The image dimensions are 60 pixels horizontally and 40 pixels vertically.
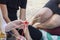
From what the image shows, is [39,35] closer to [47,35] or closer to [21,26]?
[47,35]

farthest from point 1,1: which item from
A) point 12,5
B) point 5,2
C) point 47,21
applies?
point 47,21

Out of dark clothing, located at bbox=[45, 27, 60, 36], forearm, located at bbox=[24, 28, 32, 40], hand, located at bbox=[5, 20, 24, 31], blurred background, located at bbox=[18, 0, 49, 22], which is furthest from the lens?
blurred background, located at bbox=[18, 0, 49, 22]

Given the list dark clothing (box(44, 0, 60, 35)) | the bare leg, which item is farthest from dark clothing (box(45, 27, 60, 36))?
the bare leg

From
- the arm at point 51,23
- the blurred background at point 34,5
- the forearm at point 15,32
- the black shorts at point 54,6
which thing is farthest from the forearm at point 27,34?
the blurred background at point 34,5

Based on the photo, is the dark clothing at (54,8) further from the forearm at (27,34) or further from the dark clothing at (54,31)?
the forearm at (27,34)

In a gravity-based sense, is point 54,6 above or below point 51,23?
above

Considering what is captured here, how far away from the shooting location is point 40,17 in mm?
1884

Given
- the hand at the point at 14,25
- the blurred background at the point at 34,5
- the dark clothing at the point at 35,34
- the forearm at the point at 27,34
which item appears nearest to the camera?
the hand at the point at 14,25

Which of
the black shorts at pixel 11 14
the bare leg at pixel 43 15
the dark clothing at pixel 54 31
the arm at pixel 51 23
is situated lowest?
the dark clothing at pixel 54 31

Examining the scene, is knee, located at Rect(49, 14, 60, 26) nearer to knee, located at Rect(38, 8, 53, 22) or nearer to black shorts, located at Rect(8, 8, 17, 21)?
knee, located at Rect(38, 8, 53, 22)

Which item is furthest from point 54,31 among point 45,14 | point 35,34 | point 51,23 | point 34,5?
point 34,5

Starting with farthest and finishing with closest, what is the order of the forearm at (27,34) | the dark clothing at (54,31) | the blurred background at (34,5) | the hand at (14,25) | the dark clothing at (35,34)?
the blurred background at (34,5) < the dark clothing at (54,31) < the dark clothing at (35,34) < the forearm at (27,34) < the hand at (14,25)

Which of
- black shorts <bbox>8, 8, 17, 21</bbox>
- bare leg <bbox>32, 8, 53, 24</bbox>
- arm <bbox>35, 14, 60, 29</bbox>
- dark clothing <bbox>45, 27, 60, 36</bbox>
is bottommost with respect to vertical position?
dark clothing <bbox>45, 27, 60, 36</bbox>

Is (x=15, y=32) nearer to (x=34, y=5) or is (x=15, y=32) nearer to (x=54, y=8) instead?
(x=54, y=8)
